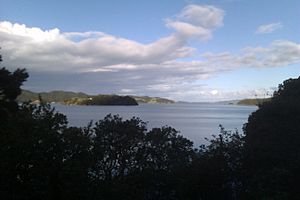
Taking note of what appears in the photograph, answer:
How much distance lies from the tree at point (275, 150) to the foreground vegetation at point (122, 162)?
0.06 meters

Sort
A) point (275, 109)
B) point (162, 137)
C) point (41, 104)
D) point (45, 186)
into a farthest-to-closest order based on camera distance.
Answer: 1. point (275, 109)
2. point (162, 137)
3. point (41, 104)
4. point (45, 186)

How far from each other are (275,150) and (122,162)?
378 inches

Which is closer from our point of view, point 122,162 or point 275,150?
point 122,162

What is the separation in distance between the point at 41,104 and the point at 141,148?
15.5 feet

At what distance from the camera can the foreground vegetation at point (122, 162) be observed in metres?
14.7

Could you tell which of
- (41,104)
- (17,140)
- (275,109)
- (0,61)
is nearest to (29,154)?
(17,140)

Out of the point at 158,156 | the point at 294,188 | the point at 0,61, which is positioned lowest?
the point at 294,188

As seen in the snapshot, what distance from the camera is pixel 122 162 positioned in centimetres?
1867

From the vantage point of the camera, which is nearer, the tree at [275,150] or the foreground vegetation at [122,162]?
the foreground vegetation at [122,162]

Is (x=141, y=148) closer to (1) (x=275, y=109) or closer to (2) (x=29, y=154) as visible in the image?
(2) (x=29, y=154)

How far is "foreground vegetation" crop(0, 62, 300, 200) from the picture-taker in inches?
578

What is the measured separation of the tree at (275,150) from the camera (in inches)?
748

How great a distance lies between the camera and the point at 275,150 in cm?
2373

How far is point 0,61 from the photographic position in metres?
25.5
